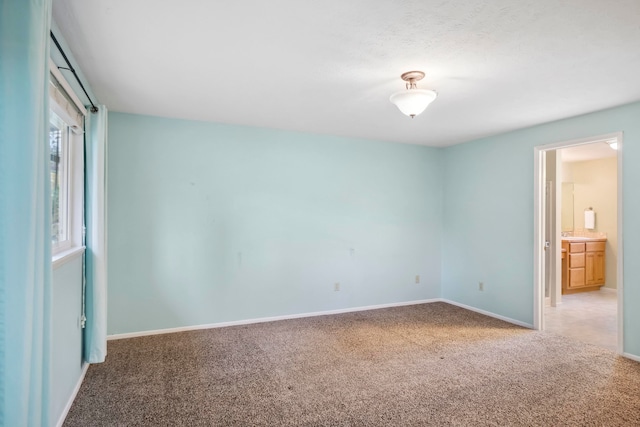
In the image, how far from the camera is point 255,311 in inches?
174

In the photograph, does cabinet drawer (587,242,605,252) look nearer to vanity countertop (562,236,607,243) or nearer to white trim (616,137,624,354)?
vanity countertop (562,236,607,243)

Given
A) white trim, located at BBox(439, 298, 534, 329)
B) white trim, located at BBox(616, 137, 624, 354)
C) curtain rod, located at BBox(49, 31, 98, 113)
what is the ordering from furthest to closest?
white trim, located at BBox(439, 298, 534, 329) < white trim, located at BBox(616, 137, 624, 354) < curtain rod, located at BBox(49, 31, 98, 113)

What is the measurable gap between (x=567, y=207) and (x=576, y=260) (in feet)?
4.31

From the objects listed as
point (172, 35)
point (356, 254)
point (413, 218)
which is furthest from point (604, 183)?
point (172, 35)

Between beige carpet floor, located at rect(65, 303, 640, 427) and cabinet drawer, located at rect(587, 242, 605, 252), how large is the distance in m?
3.07

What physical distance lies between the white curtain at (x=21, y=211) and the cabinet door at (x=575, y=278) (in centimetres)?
692

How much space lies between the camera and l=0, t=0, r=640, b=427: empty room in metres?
1.84

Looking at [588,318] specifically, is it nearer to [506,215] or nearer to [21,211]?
[506,215]

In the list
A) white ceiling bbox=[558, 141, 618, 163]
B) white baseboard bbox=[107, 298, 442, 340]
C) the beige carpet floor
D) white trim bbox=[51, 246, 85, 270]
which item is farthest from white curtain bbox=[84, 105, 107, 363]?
white ceiling bbox=[558, 141, 618, 163]

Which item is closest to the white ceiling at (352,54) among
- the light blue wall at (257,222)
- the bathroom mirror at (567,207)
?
the light blue wall at (257,222)

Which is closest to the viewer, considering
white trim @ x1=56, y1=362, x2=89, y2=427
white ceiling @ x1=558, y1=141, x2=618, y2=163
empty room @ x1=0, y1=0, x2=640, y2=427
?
empty room @ x1=0, y1=0, x2=640, y2=427

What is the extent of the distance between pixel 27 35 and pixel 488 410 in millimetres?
3115

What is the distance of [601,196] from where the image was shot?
6402 millimetres

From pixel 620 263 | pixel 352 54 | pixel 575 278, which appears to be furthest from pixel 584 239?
pixel 352 54
